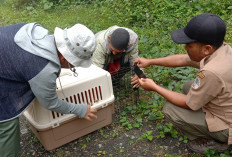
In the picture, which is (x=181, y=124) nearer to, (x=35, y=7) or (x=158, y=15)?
(x=158, y=15)

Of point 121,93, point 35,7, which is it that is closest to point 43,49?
point 121,93

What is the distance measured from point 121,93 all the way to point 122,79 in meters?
0.21

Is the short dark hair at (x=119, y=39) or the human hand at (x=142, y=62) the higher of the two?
the short dark hair at (x=119, y=39)

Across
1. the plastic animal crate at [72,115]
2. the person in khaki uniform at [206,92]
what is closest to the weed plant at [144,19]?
the person in khaki uniform at [206,92]

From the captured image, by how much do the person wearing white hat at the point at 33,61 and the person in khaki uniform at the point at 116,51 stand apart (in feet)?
2.74

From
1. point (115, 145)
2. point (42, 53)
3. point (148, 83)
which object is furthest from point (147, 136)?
point (42, 53)

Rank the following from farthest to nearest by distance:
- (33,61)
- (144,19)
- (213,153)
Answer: (144,19) → (213,153) → (33,61)

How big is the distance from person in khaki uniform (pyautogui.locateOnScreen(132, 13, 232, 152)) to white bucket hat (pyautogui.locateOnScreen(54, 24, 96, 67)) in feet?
2.36

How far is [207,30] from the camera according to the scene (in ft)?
5.72

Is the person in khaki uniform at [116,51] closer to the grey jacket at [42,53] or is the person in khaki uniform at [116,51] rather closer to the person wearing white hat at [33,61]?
the person wearing white hat at [33,61]

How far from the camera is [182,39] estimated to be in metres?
1.91

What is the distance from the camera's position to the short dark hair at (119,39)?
251 centimetres

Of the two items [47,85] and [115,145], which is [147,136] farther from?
[47,85]

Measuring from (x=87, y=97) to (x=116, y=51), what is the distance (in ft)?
2.16
